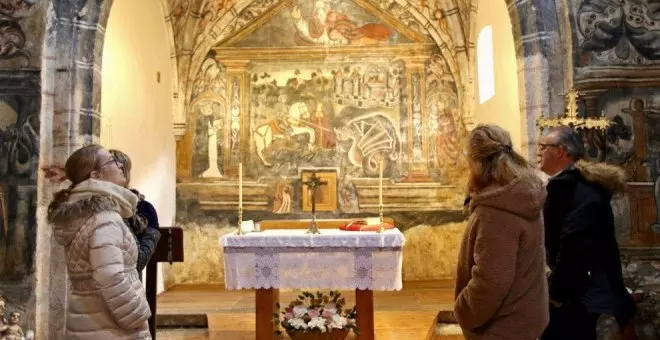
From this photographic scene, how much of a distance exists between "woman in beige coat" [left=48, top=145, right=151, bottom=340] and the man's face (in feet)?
7.71

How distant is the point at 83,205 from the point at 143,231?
103cm

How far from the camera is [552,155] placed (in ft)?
11.2

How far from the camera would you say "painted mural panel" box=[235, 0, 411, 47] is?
10906 mm

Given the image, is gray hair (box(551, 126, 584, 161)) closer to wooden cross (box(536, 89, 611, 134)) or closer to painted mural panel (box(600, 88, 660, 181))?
wooden cross (box(536, 89, 611, 134))

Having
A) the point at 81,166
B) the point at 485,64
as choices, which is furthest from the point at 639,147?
the point at 81,166

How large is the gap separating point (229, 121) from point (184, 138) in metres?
0.88

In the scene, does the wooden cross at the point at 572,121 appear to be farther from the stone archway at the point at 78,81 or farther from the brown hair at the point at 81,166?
the brown hair at the point at 81,166

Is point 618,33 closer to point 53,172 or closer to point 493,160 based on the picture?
point 493,160

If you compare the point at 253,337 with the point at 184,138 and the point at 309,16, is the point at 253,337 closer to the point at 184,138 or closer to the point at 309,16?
the point at 184,138

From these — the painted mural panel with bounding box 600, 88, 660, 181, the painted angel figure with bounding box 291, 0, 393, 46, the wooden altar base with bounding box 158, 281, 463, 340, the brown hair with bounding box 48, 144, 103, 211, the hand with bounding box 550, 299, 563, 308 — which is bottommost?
the wooden altar base with bounding box 158, 281, 463, 340

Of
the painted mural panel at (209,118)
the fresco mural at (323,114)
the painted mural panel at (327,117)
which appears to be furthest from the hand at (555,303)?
the painted mural panel at (209,118)

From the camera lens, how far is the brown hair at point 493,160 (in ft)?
8.61

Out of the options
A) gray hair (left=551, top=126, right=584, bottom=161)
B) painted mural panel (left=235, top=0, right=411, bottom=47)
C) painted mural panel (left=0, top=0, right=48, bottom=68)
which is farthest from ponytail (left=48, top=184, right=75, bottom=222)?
painted mural panel (left=235, top=0, right=411, bottom=47)

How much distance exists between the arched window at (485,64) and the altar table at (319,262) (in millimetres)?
4281
